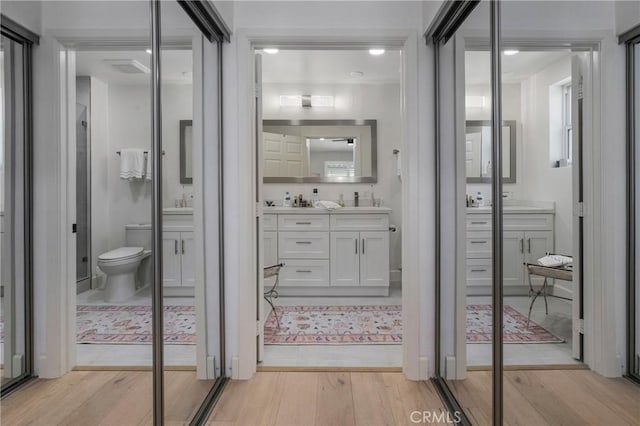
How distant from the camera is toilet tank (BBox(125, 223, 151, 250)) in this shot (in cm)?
122

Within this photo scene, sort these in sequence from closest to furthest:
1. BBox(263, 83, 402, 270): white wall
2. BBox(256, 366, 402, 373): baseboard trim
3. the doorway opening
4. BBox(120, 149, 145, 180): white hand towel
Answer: BBox(120, 149, 145, 180): white hand towel, BBox(256, 366, 402, 373): baseboard trim, the doorway opening, BBox(263, 83, 402, 270): white wall

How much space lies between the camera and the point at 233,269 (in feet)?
7.00

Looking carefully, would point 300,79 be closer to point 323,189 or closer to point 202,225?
point 323,189

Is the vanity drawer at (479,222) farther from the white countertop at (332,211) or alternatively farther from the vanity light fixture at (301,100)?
the vanity light fixture at (301,100)

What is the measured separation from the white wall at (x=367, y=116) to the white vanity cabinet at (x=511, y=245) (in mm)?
2712

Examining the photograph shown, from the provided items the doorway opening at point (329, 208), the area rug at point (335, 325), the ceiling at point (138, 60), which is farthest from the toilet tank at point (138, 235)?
the area rug at point (335, 325)

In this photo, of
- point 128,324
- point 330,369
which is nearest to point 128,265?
point 128,324

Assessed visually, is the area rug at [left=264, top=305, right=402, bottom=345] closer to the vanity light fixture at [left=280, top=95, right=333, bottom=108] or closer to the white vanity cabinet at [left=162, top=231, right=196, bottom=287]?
the white vanity cabinet at [left=162, top=231, right=196, bottom=287]

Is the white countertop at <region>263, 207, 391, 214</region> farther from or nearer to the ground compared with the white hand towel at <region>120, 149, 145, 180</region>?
nearer to the ground

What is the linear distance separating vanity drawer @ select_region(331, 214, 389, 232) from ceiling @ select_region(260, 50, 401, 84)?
1505 mm

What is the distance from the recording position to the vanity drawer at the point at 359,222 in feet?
12.5

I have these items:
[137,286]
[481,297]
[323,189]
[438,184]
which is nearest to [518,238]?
[481,297]

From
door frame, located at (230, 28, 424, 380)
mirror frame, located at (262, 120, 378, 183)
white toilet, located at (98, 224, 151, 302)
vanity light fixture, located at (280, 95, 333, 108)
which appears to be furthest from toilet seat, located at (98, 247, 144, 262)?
vanity light fixture, located at (280, 95, 333, 108)

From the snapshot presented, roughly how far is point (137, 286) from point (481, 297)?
137 centimetres
